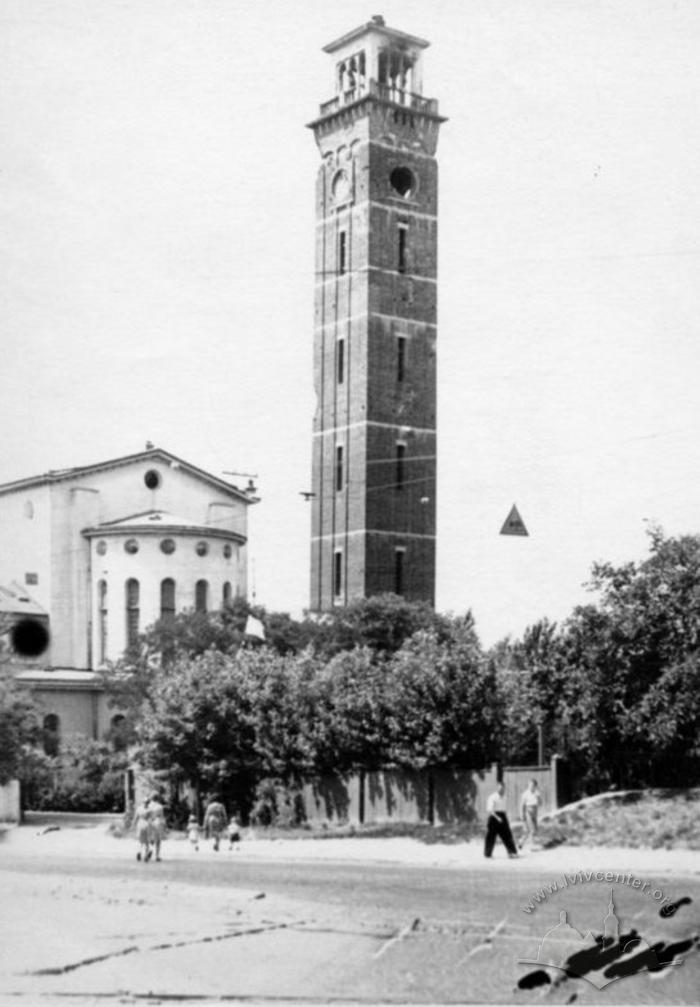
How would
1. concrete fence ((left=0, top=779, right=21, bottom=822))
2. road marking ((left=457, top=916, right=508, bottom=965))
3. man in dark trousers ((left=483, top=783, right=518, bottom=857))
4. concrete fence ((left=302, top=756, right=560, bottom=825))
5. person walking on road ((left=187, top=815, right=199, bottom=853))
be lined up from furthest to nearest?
concrete fence ((left=0, top=779, right=21, bottom=822))
person walking on road ((left=187, top=815, right=199, bottom=853))
concrete fence ((left=302, top=756, right=560, bottom=825))
man in dark trousers ((left=483, top=783, right=518, bottom=857))
road marking ((left=457, top=916, right=508, bottom=965))

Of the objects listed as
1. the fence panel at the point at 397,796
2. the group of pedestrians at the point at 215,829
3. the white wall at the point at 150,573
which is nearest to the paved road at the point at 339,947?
the group of pedestrians at the point at 215,829

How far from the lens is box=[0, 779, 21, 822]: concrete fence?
40244 mm

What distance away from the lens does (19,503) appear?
2144cm

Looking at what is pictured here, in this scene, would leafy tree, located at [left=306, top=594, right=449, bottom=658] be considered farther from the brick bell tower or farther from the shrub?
the shrub

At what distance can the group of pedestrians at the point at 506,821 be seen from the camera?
23156 mm

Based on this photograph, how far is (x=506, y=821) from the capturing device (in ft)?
77.0

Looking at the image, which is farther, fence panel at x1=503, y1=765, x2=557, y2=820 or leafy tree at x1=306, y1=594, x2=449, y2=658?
leafy tree at x1=306, y1=594, x2=449, y2=658

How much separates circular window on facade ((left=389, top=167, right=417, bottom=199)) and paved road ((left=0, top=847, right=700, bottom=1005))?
5903cm

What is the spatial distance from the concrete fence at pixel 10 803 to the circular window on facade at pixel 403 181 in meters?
41.4

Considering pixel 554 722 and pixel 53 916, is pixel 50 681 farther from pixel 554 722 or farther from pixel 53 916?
pixel 53 916

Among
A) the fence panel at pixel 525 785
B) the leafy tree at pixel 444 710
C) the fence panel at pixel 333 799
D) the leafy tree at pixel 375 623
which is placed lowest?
the fence panel at pixel 333 799

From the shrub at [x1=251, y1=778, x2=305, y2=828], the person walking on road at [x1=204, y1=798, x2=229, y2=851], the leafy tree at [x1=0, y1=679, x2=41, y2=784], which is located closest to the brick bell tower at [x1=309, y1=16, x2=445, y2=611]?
the leafy tree at [x1=0, y1=679, x2=41, y2=784]

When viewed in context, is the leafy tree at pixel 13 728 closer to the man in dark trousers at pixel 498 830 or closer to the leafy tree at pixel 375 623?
the man in dark trousers at pixel 498 830

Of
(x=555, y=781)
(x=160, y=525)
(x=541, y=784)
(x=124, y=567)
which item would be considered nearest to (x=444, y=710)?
(x=541, y=784)
